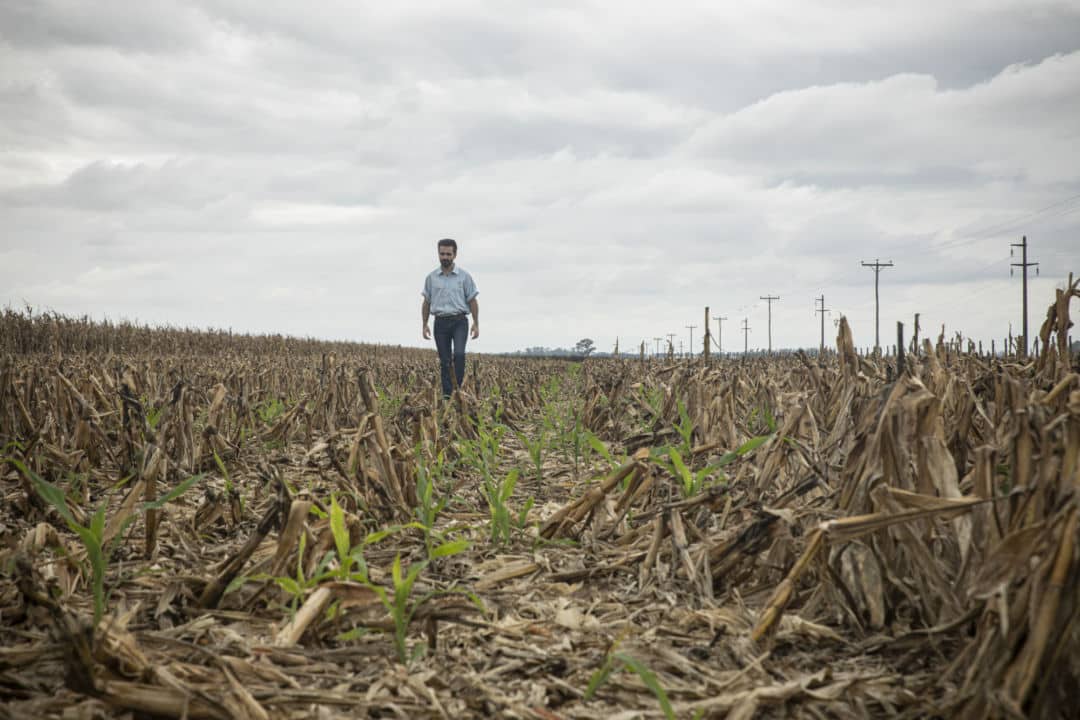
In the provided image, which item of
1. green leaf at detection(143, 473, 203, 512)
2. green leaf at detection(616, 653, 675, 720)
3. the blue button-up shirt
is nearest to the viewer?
green leaf at detection(616, 653, 675, 720)

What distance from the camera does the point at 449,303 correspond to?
9672 millimetres

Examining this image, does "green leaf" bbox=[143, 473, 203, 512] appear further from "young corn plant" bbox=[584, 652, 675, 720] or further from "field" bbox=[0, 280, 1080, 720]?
→ "young corn plant" bbox=[584, 652, 675, 720]

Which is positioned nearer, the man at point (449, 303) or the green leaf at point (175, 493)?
the green leaf at point (175, 493)

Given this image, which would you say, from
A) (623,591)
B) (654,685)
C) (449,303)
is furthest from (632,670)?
(449,303)

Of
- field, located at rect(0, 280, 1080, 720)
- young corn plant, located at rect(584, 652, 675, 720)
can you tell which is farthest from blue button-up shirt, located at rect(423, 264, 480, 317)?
young corn plant, located at rect(584, 652, 675, 720)

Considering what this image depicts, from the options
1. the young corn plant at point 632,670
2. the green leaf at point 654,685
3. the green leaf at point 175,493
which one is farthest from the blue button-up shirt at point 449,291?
the green leaf at point 654,685

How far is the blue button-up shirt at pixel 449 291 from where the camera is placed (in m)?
9.67

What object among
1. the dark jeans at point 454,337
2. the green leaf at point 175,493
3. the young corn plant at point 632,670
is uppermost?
the dark jeans at point 454,337

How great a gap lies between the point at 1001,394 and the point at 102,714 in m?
3.74

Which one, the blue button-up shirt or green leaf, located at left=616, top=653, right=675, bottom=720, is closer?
green leaf, located at left=616, top=653, right=675, bottom=720

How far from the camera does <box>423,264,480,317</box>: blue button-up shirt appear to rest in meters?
9.67

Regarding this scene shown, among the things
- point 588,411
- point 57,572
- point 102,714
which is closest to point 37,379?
point 57,572

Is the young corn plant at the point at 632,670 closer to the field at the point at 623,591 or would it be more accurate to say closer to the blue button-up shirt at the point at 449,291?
the field at the point at 623,591

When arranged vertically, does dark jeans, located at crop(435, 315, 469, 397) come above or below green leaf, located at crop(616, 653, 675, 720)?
above
